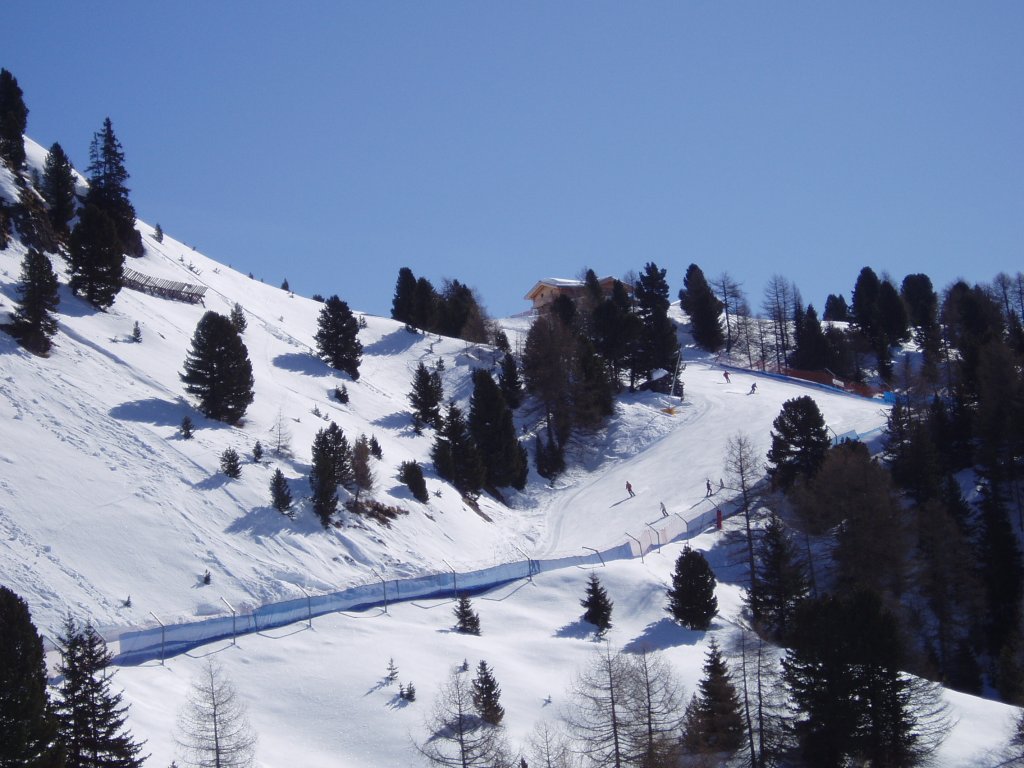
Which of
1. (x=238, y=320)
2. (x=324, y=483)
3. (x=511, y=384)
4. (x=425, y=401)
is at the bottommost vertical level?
(x=324, y=483)

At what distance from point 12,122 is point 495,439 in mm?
38340

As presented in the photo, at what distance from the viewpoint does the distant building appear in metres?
93.6

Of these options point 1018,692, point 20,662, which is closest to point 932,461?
point 1018,692

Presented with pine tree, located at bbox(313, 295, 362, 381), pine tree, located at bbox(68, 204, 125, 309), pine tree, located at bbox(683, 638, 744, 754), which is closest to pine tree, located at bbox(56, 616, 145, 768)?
pine tree, located at bbox(683, 638, 744, 754)

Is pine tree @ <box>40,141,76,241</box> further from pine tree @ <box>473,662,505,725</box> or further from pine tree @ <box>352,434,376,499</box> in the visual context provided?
pine tree @ <box>473,662,505,725</box>

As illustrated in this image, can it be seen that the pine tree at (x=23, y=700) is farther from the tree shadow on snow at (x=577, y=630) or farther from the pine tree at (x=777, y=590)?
the pine tree at (x=777, y=590)

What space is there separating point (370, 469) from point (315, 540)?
662 centimetres

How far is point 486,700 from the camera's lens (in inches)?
830

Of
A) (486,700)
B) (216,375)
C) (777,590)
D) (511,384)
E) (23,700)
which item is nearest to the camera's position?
(23,700)

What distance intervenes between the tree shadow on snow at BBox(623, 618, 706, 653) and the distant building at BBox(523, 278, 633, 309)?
63.8 metres

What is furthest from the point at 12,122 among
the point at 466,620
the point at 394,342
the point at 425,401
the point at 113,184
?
the point at 466,620

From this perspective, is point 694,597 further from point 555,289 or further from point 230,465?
point 555,289

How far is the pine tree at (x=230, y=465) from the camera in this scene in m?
34.2

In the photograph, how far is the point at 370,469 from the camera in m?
38.9
